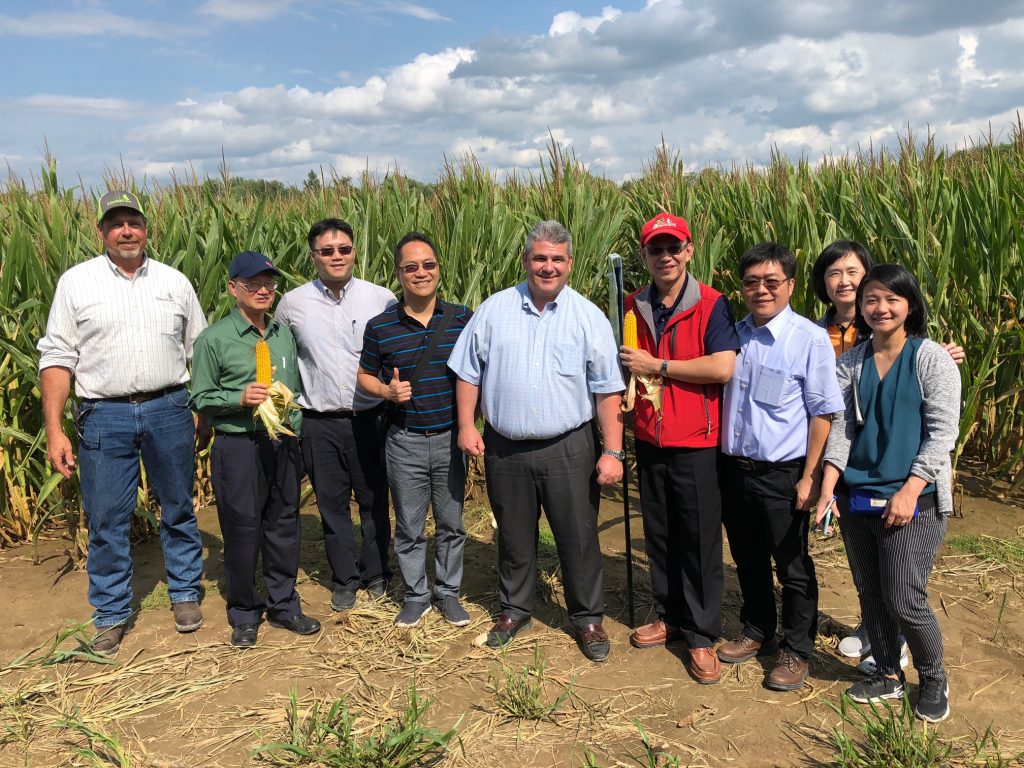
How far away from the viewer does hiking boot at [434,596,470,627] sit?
12.6ft

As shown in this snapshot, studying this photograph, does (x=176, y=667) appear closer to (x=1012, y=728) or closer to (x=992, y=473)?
(x=1012, y=728)

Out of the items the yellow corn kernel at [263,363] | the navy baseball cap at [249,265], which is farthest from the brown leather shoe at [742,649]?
the navy baseball cap at [249,265]

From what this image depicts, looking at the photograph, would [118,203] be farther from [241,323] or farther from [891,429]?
[891,429]

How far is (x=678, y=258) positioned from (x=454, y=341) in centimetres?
112

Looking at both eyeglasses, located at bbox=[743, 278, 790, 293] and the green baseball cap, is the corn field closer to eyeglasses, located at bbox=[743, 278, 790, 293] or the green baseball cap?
the green baseball cap

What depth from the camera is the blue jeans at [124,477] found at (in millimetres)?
3621

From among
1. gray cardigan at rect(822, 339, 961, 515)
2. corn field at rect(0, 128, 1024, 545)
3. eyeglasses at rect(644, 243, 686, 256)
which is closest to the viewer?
gray cardigan at rect(822, 339, 961, 515)

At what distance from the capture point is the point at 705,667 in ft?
10.6

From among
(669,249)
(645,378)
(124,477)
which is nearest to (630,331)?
(645,378)

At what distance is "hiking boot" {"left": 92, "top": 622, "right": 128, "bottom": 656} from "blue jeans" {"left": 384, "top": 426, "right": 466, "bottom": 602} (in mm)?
1454

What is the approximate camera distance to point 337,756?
107 inches

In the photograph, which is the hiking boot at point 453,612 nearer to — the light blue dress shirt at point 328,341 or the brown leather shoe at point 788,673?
the light blue dress shirt at point 328,341

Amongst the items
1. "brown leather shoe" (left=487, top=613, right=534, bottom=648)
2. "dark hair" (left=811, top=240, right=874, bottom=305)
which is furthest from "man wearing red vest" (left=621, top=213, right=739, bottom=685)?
"brown leather shoe" (left=487, top=613, right=534, bottom=648)

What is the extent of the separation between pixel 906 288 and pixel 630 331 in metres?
1.05
